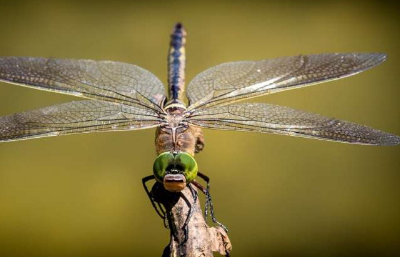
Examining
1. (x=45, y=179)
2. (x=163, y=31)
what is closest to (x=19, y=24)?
(x=163, y=31)

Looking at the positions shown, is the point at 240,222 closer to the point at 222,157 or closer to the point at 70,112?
the point at 222,157

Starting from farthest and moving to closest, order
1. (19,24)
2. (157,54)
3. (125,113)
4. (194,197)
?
1. (19,24)
2. (157,54)
3. (125,113)
4. (194,197)

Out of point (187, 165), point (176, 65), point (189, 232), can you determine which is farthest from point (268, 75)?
point (189, 232)

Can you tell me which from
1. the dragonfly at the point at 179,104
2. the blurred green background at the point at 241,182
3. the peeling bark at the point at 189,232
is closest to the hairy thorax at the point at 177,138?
the dragonfly at the point at 179,104

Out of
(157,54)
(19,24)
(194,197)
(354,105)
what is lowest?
(194,197)

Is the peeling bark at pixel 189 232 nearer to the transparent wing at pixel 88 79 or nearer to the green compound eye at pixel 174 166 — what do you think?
the green compound eye at pixel 174 166

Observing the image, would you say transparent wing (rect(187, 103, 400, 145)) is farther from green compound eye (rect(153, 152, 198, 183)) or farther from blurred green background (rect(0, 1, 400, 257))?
blurred green background (rect(0, 1, 400, 257))
